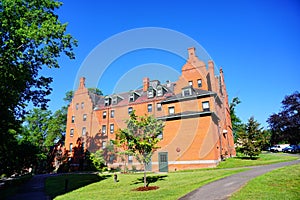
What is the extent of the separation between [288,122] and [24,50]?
41061 mm

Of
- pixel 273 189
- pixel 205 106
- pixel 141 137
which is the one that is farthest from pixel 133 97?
pixel 273 189

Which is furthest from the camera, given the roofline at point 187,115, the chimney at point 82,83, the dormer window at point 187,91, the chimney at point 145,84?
the chimney at point 82,83

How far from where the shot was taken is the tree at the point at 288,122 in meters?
35.1

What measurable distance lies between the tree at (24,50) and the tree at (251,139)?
25926 mm

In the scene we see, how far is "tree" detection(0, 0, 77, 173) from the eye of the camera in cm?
1373

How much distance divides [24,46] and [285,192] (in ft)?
61.9

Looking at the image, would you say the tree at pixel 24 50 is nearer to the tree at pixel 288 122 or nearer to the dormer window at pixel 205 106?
the dormer window at pixel 205 106

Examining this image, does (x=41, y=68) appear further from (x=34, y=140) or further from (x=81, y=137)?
(x=34, y=140)

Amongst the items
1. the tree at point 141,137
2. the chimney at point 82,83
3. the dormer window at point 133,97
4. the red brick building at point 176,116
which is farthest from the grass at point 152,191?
the chimney at point 82,83

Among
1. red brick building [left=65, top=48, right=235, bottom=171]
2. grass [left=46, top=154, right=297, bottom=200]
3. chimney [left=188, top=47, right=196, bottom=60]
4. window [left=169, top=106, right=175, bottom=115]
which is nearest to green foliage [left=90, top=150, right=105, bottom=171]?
red brick building [left=65, top=48, right=235, bottom=171]

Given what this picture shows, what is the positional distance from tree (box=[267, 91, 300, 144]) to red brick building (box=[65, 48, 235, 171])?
30.7 feet

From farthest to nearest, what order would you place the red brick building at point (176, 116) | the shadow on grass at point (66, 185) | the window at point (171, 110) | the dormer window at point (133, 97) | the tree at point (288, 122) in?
the dormer window at point (133, 97)
the tree at point (288, 122)
the window at point (171, 110)
the red brick building at point (176, 116)
the shadow on grass at point (66, 185)

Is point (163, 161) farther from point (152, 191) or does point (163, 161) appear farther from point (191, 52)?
point (191, 52)

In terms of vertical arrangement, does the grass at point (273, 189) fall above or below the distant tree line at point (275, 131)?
below
